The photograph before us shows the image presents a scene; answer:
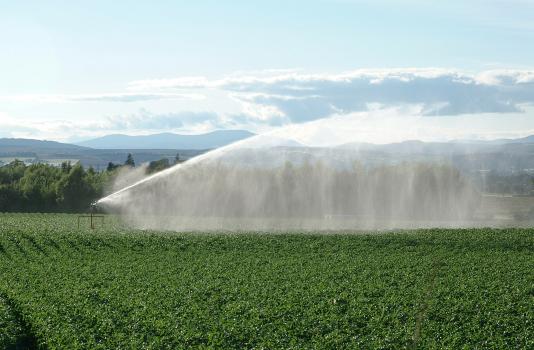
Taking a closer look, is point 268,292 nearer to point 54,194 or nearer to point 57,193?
point 57,193

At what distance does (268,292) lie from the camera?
28734 mm

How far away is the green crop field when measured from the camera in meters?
23.2

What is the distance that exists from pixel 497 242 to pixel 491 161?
31432 millimetres

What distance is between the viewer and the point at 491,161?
73750 millimetres

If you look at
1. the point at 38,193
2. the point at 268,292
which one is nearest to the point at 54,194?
the point at 38,193

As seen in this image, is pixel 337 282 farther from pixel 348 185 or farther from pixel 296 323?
pixel 348 185

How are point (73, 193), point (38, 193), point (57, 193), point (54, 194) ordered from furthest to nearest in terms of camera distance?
point (38, 193)
point (54, 194)
point (57, 193)
point (73, 193)

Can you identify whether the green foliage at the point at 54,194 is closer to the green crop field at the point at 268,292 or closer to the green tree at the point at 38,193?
the green tree at the point at 38,193

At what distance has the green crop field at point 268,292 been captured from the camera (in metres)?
23.2

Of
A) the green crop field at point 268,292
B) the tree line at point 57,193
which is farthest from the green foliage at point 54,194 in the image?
the green crop field at point 268,292

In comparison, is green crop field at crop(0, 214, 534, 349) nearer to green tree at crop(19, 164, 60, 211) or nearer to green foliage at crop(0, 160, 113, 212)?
→ green foliage at crop(0, 160, 113, 212)

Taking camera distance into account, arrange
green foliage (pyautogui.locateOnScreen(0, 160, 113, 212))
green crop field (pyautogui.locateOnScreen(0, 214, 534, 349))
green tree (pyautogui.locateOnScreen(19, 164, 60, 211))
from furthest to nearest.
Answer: green tree (pyautogui.locateOnScreen(19, 164, 60, 211)) < green foliage (pyautogui.locateOnScreen(0, 160, 113, 212)) < green crop field (pyautogui.locateOnScreen(0, 214, 534, 349))

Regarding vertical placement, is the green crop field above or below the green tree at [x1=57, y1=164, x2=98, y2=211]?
below

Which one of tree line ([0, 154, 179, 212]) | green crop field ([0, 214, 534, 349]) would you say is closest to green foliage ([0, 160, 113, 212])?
tree line ([0, 154, 179, 212])
